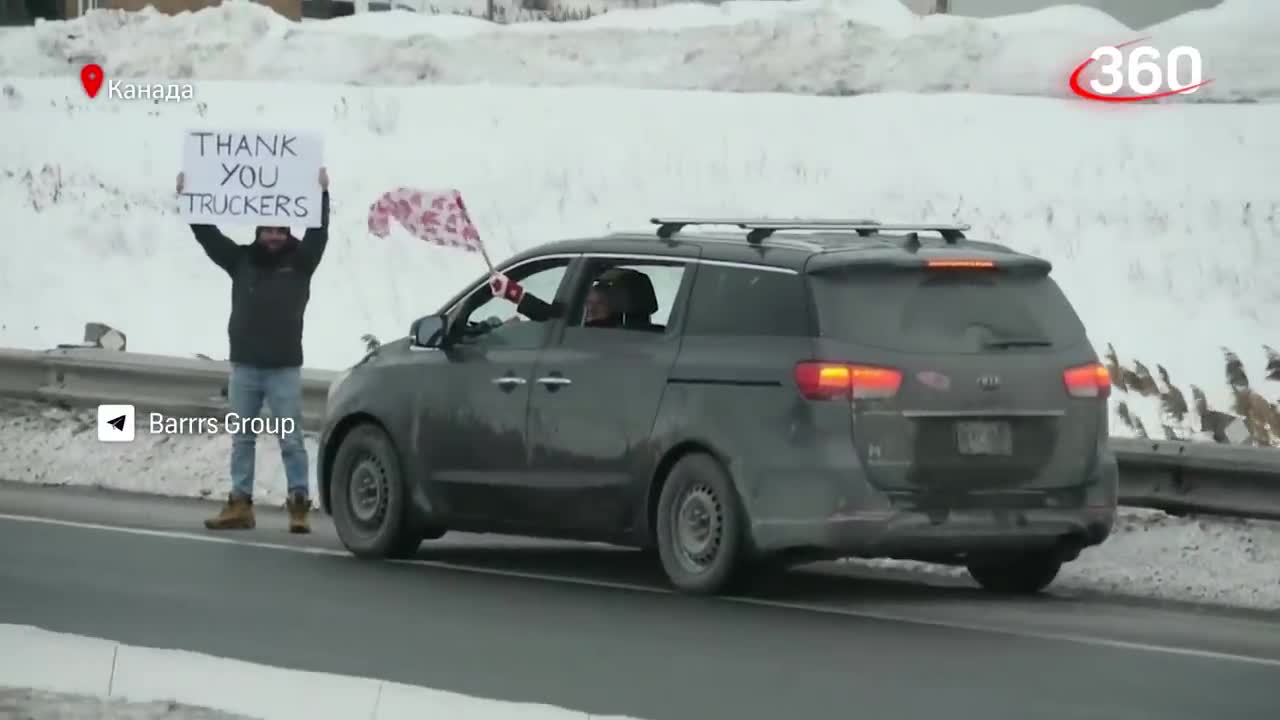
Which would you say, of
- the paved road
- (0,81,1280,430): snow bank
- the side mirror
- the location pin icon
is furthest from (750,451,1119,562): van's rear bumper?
the location pin icon

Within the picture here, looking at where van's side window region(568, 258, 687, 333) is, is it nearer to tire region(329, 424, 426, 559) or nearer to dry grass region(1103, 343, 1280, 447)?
tire region(329, 424, 426, 559)

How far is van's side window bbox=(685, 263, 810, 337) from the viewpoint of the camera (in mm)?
13547

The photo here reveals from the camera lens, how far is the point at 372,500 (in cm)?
1571

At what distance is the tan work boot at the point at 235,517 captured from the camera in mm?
16844

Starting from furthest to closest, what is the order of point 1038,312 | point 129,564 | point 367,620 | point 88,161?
point 88,161 → point 129,564 → point 1038,312 → point 367,620

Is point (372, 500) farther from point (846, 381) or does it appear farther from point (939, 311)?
point (939, 311)

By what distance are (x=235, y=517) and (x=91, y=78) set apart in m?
32.5

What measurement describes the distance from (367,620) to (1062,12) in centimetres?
3425

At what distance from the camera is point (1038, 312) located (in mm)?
13820

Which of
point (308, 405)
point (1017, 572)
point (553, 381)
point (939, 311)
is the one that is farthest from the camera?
point (308, 405)

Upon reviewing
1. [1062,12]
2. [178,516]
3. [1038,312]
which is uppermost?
[1062,12]

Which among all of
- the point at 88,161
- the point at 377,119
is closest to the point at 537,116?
the point at 377,119

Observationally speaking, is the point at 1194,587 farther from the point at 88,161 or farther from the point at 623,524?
the point at 88,161

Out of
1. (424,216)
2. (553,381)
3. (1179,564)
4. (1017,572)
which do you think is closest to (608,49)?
(424,216)
